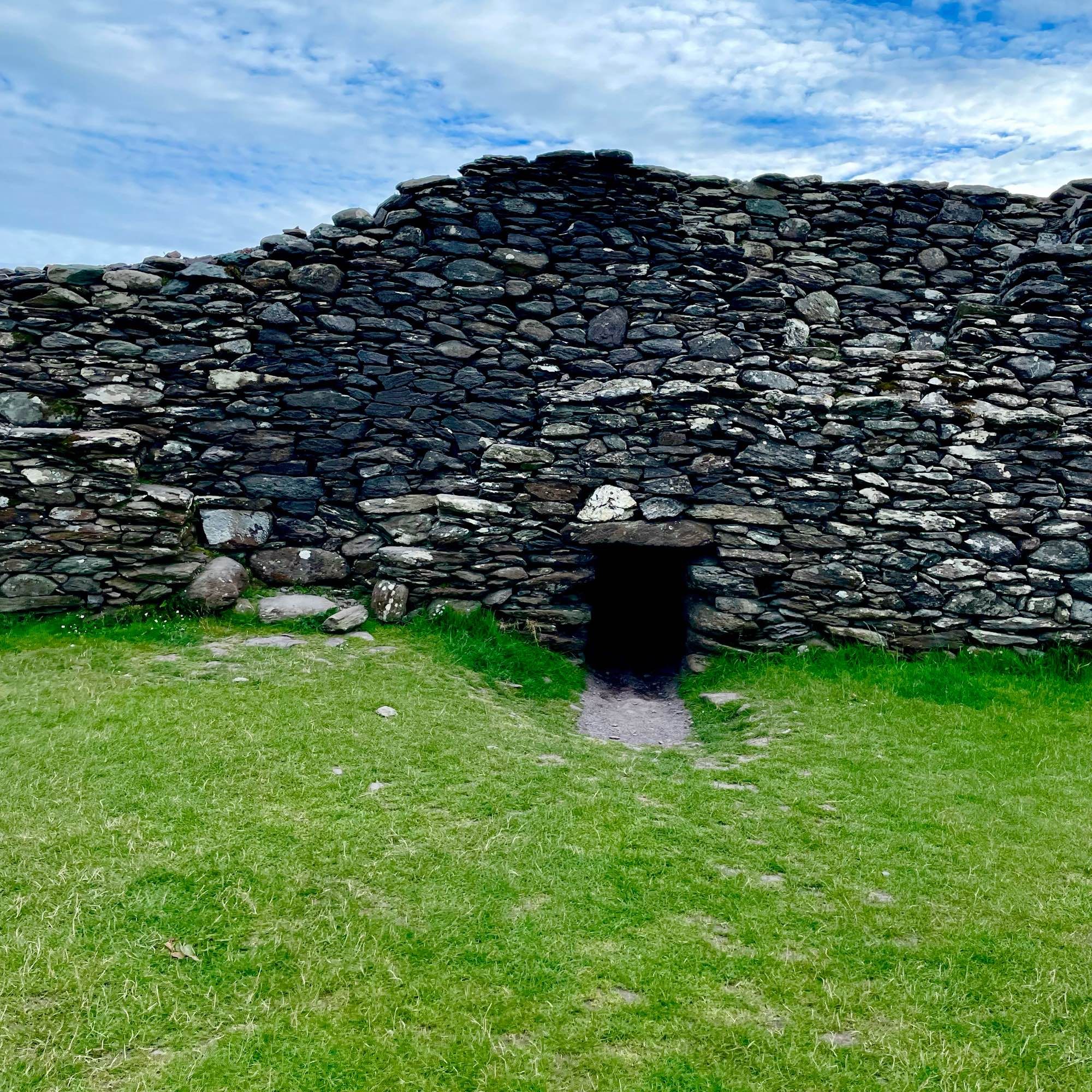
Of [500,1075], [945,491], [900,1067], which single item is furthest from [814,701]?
[500,1075]

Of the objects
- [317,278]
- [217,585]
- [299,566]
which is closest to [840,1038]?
[217,585]

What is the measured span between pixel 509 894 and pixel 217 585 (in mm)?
6454

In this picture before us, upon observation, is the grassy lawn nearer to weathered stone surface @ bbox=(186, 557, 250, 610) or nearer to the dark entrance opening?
weathered stone surface @ bbox=(186, 557, 250, 610)

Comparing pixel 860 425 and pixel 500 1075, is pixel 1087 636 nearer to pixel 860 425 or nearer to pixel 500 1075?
pixel 860 425

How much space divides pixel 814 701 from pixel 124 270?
399 inches

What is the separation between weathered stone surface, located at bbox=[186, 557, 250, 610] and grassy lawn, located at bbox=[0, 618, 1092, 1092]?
5.10 feet

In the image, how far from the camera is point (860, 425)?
997cm

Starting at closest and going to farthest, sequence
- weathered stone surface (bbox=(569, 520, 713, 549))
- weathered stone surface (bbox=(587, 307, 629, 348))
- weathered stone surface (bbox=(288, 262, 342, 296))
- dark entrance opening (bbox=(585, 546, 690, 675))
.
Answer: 1. weathered stone surface (bbox=(569, 520, 713, 549))
2. weathered stone surface (bbox=(288, 262, 342, 296))
3. weathered stone surface (bbox=(587, 307, 629, 348))
4. dark entrance opening (bbox=(585, 546, 690, 675))

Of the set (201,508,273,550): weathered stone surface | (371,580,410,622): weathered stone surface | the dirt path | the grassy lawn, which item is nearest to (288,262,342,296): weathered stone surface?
(201,508,273,550): weathered stone surface

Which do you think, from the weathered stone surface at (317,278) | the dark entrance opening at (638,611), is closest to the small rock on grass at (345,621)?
the dark entrance opening at (638,611)

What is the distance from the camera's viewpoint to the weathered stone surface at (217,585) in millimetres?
9469

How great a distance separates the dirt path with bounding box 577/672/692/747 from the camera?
8.10 meters

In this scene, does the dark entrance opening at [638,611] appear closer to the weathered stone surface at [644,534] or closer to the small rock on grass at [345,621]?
the weathered stone surface at [644,534]

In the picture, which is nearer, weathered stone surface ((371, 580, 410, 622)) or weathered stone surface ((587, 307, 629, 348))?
weathered stone surface ((371, 580, 410, 622))
